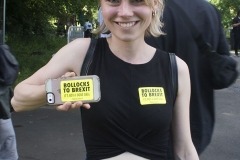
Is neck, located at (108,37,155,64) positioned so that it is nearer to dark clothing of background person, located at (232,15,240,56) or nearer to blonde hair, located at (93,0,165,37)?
blonde hair, located at (93,0,165,37)

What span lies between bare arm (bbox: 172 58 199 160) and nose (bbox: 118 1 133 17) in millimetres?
325

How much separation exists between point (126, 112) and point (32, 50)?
1573 centimetres

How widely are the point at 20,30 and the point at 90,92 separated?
18869mm

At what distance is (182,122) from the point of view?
74.7 inches

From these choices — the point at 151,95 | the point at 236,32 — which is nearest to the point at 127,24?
the point at 151,95

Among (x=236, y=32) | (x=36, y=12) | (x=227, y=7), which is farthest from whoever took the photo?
(x=227, y=7)

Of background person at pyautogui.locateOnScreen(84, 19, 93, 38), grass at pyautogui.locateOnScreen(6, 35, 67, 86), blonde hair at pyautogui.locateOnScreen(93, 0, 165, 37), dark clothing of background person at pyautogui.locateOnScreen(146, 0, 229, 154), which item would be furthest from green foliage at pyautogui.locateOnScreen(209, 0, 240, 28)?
blonde hair at pyautogui.locateOnScreen(93, 0, 165, 37)

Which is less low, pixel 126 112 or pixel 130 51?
pixel 130 51

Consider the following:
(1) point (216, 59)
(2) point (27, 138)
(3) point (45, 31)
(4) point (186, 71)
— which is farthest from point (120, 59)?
(3) point (45, 31)

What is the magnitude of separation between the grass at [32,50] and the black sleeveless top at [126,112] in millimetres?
9106

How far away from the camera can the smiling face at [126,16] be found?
1.73 metres

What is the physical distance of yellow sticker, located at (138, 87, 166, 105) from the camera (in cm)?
172

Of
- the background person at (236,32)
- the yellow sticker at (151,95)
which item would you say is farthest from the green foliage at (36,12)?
the yellow sticker at (151,95)

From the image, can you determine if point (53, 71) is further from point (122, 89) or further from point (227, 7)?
point (227, 7)
